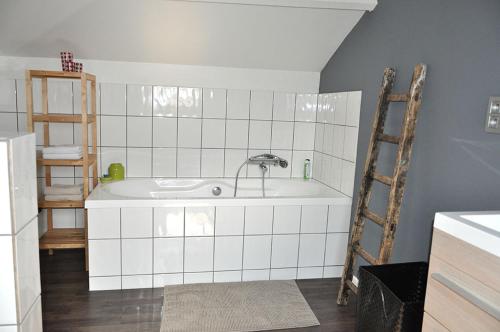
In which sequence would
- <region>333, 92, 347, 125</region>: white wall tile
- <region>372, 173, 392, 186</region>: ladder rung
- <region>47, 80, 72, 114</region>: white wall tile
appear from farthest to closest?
<region>47, 80, 72, 114</region>: white wall tile
<region>333, 92, 347, 125</region>: white wall tile
<region>372, 173, 392, 186</region>: ladder rung

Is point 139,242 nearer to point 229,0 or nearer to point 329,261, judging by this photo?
point 329,261

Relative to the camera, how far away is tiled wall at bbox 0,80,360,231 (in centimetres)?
334

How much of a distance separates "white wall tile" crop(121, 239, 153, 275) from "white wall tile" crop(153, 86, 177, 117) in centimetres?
123

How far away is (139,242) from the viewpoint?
273 cm

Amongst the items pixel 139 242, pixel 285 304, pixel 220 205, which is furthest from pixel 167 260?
pixel 285 304

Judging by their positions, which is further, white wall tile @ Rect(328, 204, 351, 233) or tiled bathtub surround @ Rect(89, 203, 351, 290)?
white wall tile @ Rect(328, 204, 351, 233)

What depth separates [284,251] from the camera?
9.73 ft

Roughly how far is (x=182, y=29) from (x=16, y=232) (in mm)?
2047

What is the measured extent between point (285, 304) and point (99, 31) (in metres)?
2.36

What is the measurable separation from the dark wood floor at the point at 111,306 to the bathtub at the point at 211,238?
121 millimetres

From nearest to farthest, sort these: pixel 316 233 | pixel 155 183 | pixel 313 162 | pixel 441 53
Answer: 1. pixel 441 53
2. pixel 316 233
3. pixel 155 183
4. pixel 313 162

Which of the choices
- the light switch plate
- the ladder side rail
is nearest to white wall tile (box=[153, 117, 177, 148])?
the ladder side rail

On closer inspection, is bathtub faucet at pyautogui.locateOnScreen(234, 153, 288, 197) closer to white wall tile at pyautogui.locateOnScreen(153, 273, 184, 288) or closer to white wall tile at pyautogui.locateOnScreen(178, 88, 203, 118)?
white wall tile at pyautogui.locateOnScreen(178, 88, 203, 118)

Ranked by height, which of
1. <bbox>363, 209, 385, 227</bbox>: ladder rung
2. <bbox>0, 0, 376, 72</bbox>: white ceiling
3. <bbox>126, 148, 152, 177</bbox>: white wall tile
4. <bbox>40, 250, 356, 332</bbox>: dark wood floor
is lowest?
<bbox>40, 250, 356, 332</bbox>: dark wood floor
